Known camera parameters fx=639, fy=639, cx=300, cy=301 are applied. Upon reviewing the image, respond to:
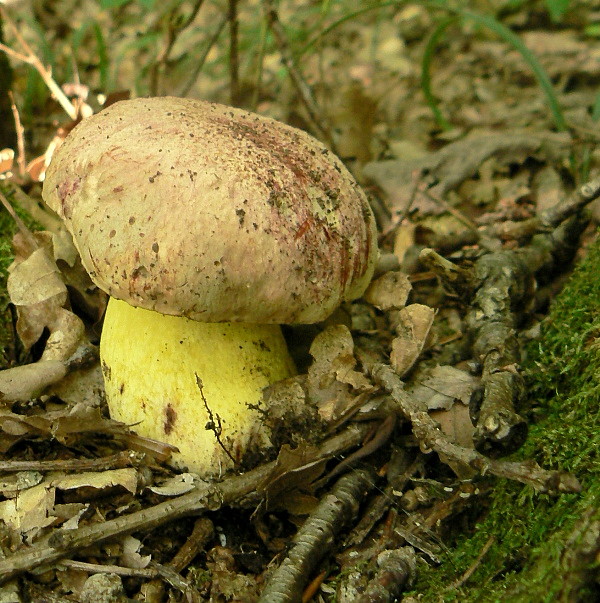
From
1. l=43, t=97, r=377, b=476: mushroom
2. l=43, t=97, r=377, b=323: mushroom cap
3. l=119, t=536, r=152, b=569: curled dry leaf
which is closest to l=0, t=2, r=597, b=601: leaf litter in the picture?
l=119, t=536, r=152, b=569: curled dry leaf

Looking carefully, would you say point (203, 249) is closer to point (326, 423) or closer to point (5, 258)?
point (326, 423)

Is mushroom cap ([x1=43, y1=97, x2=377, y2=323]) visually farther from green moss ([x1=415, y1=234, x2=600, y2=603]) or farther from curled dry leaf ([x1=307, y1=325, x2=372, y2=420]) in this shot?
green moss ([x1=415, y1=234, x2=600, y2=603])

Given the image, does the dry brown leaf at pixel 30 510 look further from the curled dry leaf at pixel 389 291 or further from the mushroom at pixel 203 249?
the curled dry leaf at pixel 389 291

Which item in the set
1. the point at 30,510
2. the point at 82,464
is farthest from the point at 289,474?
the point at 30,510

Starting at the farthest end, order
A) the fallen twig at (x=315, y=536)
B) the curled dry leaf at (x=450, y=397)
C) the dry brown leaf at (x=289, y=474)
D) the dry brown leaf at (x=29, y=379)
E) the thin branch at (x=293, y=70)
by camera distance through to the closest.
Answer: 1. the thin branch at (x=293, y=70)
2. the dry brown leaf at (x=29, y=379)
3. the curled dry leaf at (x=450, y=397)
4. the dry brown leaf at (x=289, y=474)
5. the fallen twig at (x=315, y=536)

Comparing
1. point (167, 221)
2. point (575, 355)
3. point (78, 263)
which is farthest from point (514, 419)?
point (78, 263)

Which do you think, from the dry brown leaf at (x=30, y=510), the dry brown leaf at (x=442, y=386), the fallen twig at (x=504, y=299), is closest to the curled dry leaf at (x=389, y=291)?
the fallen twig at (x=504, y=299)
